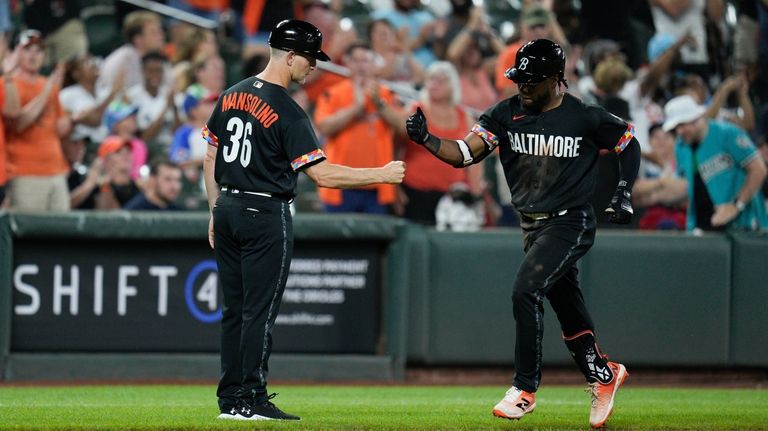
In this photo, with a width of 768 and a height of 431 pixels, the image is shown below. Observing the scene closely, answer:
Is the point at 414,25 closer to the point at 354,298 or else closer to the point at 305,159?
the point at 354,298

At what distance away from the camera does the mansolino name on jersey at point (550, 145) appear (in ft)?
21.0

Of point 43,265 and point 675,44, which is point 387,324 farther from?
point 675,44

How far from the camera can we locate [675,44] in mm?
12930

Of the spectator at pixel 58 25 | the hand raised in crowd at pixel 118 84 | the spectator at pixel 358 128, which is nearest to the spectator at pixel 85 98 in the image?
the hand raised in crowd at pixel 118 84

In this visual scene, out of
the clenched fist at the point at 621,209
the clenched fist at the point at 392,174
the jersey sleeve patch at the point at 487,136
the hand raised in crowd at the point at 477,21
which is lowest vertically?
the clenched fist at the point at 621,209

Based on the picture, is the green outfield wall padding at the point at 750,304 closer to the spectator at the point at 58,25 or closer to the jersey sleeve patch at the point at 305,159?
the jersey sleeve patch at the point at 305,159

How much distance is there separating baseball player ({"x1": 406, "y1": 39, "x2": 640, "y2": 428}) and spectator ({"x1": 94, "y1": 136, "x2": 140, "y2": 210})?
5.69 m

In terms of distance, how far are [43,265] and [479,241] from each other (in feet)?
12.2

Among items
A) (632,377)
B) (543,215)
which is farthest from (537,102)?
(632,377)

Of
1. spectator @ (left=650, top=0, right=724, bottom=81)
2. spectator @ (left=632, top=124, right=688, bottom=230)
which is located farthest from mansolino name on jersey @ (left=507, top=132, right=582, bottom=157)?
spectator @ (left=650, top=0, right=724, bottom=81)

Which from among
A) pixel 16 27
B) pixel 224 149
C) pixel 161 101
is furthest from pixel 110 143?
pixel 224 149

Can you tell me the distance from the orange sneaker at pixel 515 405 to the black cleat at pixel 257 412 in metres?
1.11

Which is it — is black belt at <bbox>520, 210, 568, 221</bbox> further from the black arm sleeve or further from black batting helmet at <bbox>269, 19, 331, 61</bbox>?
black batting helmet at <bbox>269, 19, 331, 61</bbox>

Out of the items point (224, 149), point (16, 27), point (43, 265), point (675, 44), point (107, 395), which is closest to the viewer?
point (224, 149)
